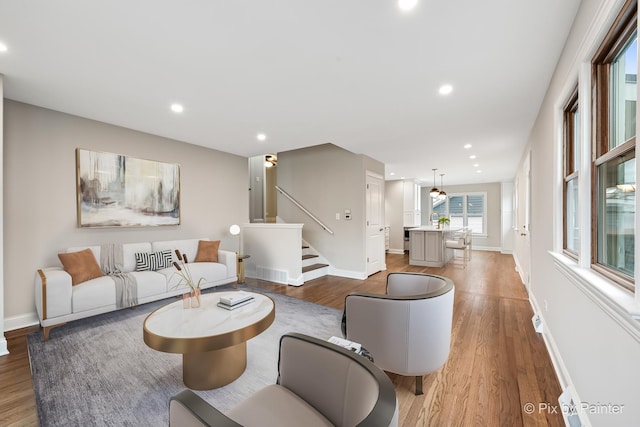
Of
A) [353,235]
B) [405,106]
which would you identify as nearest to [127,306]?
[353,235]

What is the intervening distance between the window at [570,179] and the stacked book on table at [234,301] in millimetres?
2583

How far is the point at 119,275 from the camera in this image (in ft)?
11.2

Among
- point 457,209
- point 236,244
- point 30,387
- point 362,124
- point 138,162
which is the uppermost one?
point 362,124

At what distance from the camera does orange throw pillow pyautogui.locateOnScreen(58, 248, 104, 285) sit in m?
3.06

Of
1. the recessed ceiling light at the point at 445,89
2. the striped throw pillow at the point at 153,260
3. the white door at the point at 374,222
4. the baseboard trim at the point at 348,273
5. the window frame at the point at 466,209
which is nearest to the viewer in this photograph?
the recessed ceiling light at the point at 445,89

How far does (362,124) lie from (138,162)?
3370mm

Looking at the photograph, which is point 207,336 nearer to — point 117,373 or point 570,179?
point 117,373

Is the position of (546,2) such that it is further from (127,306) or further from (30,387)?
(127,306)

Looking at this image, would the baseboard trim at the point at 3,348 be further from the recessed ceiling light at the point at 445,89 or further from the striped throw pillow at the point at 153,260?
the recessed ceiling light at the point at 445,89

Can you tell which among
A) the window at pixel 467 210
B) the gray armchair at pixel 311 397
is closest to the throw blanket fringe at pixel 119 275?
the gray armchair at pixel 311 397

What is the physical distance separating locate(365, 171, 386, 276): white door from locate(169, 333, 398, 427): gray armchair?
4.19m

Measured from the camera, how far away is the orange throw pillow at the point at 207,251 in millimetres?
4371

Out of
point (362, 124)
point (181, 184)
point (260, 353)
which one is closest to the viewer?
point (260, 353)

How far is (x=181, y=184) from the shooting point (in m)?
4.55
